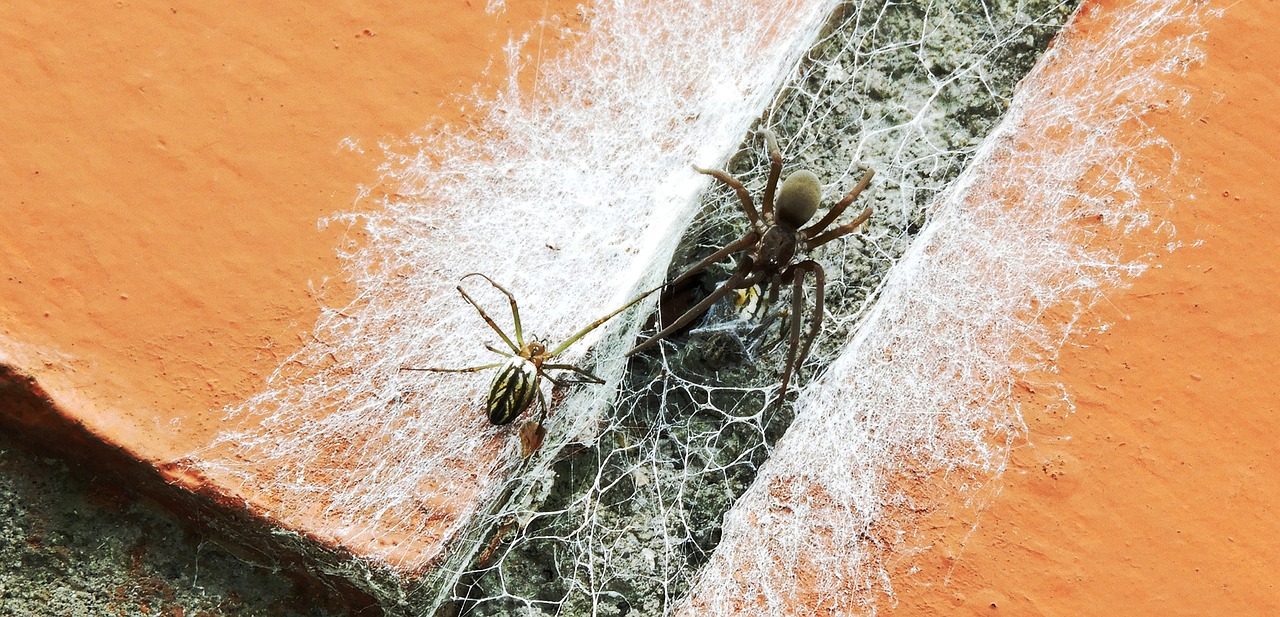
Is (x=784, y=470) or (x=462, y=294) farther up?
(x=462, y=294)

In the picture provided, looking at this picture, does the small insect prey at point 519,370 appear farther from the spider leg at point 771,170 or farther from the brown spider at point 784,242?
the spider leg at point 771,170

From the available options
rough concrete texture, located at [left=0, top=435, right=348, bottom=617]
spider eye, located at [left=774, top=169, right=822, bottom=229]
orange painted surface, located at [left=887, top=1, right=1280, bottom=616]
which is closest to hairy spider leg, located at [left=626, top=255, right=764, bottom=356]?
spider eye, located at [left=774, top=169, right=822, bottom=229]

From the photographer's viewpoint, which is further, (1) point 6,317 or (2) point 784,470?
(2) point 784,470

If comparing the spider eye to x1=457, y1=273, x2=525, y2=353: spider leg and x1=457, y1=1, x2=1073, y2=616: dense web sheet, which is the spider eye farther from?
x1=457, y1=273, x2=525, y2=353: spider leg

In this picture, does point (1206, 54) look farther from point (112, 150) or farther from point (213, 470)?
point (112, 150)

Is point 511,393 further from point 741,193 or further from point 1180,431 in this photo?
point 1180,431

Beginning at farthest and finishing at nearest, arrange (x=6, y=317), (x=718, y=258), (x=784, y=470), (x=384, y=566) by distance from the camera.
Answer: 1. (x=718, y=258)
2. (x=784, y=470)
3. (x=6, y=317)
4. (x=384, y=566)

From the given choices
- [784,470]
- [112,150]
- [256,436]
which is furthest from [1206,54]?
[112,150]
